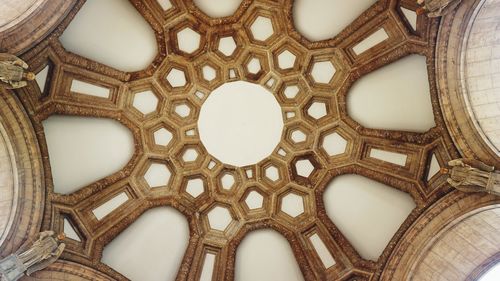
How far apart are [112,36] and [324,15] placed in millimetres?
5963

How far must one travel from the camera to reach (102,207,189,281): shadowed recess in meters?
13.6

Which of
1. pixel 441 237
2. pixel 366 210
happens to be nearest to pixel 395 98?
pixel 366 210

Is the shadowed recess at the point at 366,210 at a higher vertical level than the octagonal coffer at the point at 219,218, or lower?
lower

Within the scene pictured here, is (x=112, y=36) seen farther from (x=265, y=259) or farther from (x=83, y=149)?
(x=265, y=259)

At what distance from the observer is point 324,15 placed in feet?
45.3

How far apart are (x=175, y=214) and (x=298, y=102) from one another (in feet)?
17.3

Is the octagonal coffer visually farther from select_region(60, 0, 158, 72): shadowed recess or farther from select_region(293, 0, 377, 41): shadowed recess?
select_region(293, 0, 377, 41): shadowed recess

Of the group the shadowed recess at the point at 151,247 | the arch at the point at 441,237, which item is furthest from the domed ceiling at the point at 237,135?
the arch at the point at 441,237

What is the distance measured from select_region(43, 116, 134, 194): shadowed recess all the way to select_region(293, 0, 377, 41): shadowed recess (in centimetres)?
617

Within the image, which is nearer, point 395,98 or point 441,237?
point 441,237

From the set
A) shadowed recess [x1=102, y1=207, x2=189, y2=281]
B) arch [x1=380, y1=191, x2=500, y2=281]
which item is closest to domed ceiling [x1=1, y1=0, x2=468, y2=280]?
shadowed recess [x1=102, y1=207, x2=189, y2=281]

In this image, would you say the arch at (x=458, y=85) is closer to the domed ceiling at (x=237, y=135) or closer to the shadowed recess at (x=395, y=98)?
the domed ceiling at (x=237, y=135)

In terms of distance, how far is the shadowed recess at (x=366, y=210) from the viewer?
43.9 ft

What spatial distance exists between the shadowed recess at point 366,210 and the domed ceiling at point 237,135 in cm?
4
